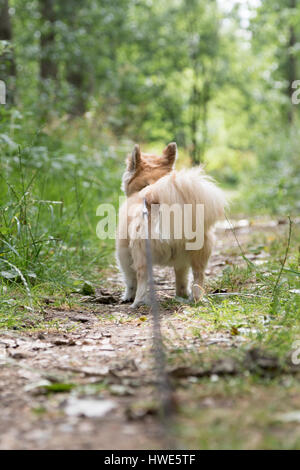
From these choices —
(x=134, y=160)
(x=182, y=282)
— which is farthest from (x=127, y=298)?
(x=134, y=160)

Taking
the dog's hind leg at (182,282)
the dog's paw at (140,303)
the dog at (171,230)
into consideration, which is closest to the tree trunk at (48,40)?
the dog at (171,230)

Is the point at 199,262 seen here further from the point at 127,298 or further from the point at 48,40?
the point at 48,40

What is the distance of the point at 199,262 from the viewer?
4.00 metres

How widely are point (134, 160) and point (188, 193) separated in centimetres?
107

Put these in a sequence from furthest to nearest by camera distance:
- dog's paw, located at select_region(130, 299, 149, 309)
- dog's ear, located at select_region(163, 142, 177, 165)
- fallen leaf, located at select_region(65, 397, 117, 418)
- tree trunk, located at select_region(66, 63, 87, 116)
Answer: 1. tree trunk, located at select_region(66, 63, 87, 116)
2. dog's ear, located at select_region(163, 142, 177, 165)
3. dog's paw, located at select_region(130, 299, 149, 309)
4. fallen leaf, located at select_region(65, 397, 117, 418)

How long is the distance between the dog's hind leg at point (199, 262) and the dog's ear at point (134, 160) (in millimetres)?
1039

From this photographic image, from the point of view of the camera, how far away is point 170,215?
366 centimetres

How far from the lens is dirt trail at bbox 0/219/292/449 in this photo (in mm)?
1717

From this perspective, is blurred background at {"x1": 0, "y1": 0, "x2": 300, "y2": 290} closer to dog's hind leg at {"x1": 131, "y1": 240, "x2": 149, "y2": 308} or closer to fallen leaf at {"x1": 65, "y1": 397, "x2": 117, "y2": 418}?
dog's hind leg at {"x1": 131, "y1": 240, "x2": 149, "y2": 308}

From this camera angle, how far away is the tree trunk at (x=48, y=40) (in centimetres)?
1177

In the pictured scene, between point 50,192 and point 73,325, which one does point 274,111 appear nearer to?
point 50,192

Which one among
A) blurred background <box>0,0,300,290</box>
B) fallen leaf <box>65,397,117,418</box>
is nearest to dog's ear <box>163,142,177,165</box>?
blurred background <box>0,0,300,290</box>

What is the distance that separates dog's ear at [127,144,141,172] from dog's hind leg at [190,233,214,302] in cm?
104
